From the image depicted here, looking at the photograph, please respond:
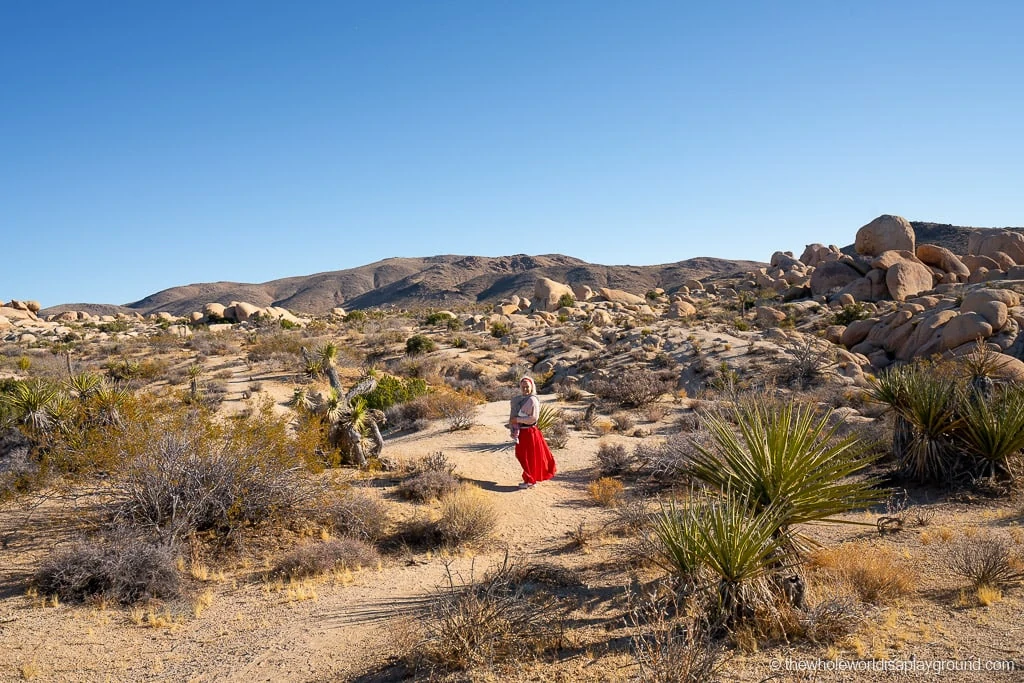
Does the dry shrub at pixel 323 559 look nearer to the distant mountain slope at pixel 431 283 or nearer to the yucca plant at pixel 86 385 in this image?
the yucca plant at pixel 86 385

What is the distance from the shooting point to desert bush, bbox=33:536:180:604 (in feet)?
19.7

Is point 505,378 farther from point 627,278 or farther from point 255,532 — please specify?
point 627,278

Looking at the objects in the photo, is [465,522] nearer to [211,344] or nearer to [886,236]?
[211,344]

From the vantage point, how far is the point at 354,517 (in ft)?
25.4

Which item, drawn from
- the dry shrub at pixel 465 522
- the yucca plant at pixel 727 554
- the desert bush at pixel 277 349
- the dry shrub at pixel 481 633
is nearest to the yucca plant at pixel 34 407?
the dry shrub at pixel 465 522

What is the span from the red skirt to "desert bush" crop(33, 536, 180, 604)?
4.88 meters

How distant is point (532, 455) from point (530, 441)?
23 centimetres

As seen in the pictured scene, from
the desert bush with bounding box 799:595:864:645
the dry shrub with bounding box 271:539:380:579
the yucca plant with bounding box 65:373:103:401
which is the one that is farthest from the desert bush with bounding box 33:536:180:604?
the desert bush with bounding box 799:595:864:645

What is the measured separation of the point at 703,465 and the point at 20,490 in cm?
876

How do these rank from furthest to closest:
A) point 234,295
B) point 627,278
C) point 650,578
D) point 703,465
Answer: point 234,295 < point 627,278 < point 650,578 < point 703,465

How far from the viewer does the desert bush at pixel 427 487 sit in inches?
353

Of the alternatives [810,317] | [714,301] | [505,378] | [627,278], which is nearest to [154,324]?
[505,378]

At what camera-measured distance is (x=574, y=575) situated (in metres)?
6.24

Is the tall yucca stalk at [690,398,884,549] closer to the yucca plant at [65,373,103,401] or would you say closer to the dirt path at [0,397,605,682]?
the dirt path at [0,397,605,682]
